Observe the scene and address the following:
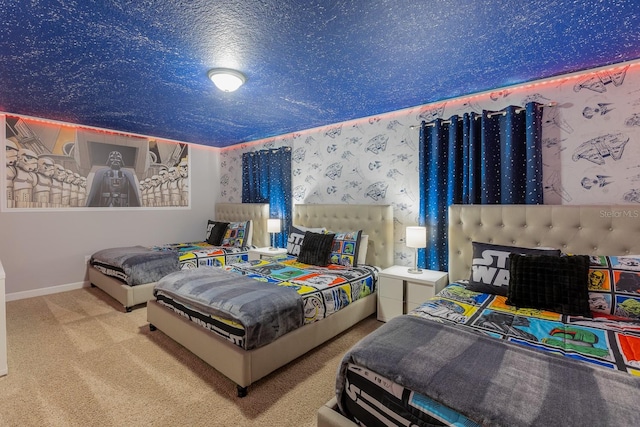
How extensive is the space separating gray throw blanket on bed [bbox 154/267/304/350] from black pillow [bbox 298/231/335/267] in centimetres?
95

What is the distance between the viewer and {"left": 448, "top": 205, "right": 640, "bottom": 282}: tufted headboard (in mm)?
2246

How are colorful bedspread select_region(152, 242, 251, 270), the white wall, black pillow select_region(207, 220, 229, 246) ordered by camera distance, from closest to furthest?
the white wall → colorful bedspread select_region(152, 242, 251, 270) → black pillow select_region(207, 220, 229, 246)

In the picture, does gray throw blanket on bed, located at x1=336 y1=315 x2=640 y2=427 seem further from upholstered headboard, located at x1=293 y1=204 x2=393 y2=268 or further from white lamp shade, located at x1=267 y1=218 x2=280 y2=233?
white lamp shade, located at x1=267 y1=218 x2=280 y2=233

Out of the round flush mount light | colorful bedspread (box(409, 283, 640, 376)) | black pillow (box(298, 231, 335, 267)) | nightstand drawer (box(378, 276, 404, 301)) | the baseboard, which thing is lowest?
the baseboard

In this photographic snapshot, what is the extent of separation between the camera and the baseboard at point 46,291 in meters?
3.82

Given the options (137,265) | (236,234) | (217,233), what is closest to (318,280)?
(137,265)

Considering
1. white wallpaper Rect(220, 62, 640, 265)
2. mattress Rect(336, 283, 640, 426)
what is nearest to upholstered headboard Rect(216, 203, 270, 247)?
white wallpaper Rect(220, 62, 640, 265)

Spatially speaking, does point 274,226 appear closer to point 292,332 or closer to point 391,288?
point 391,288

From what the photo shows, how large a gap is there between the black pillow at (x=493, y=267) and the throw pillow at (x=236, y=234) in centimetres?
343

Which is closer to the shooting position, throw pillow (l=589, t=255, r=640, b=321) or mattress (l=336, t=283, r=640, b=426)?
mattress (l=336, t=283, r=640, b=426)

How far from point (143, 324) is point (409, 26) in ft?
11.8

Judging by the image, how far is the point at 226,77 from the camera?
2.46 meters

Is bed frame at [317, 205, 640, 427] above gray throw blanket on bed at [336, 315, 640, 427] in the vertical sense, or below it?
above

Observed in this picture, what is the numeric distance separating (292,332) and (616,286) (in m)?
2.23
